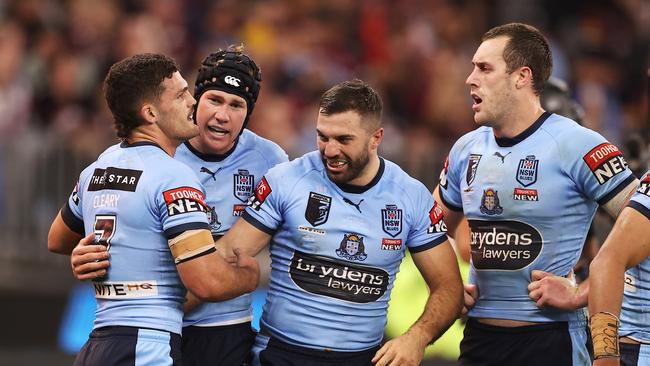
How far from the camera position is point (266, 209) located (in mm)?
6328

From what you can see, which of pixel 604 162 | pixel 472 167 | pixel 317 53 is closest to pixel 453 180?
pixel 472 167

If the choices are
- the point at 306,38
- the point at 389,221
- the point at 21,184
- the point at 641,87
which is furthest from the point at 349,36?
the point at 389,221

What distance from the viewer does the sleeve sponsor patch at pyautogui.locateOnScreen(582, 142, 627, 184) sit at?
246 inches

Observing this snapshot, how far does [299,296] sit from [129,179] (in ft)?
3.77

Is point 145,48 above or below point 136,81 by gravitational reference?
above

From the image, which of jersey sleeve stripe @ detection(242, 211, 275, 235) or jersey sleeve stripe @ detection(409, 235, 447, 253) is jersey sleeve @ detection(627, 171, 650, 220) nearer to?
jersey sleeve stripe @ detection(409, 235, 447, 253)

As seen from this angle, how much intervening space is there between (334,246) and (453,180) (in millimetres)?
1068

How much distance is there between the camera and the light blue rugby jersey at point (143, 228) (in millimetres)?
5762

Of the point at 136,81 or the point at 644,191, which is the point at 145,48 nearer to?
the point at 136,81

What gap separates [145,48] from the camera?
13.4 meters

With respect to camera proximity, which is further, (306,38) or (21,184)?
(306,38)

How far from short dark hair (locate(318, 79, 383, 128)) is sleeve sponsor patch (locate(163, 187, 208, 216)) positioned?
93 centimetres

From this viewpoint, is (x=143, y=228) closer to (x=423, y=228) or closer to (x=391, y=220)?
(x=391, y=220)

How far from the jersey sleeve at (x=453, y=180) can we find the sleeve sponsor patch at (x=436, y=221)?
1.51 feet
